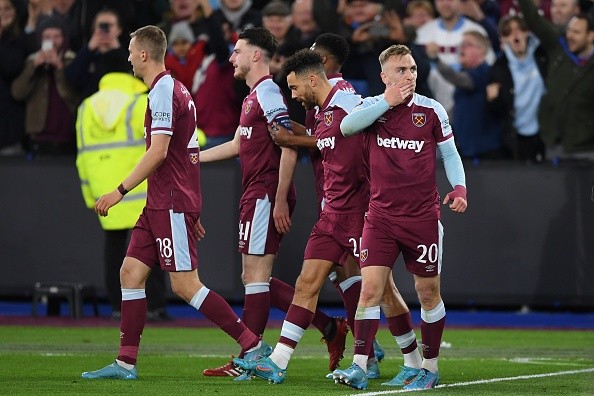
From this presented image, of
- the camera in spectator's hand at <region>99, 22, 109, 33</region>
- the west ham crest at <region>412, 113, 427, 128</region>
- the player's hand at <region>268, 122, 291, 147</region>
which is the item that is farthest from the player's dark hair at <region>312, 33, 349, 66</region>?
the camera in spectator's hand at <region>99, 22, 109, 33</region>

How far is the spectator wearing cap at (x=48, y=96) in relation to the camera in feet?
54.2

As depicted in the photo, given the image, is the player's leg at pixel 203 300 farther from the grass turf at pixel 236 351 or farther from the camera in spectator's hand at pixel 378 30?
the camera in spectator's hand at pixel 378 30

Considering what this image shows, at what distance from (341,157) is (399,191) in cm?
69

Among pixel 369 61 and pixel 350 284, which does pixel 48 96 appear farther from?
pixel 350 284

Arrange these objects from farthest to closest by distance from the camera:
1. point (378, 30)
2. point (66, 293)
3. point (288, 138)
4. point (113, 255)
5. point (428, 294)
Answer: point (378, 30) < point (66, 293) < point (113, 255) < point (288, 138) < point (428, 294)

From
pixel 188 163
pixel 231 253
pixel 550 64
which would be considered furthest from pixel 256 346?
pixel 550 64

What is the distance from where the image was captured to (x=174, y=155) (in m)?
9.84

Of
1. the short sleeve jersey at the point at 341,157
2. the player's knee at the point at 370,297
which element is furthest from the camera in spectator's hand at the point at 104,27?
the player's knee at the point at 370,297

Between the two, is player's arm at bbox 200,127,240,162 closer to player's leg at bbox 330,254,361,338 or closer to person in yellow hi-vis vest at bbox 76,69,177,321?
player's leg at bbox 330,254,361,338

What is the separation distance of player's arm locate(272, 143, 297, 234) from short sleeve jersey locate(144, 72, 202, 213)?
741 mm

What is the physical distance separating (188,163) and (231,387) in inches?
67.9

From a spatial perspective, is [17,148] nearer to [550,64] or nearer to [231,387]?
[550,64]

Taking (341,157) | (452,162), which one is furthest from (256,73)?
(452,162)

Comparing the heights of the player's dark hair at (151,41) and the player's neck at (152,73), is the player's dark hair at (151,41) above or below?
above
